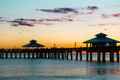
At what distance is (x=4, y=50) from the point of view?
150750 millimetres

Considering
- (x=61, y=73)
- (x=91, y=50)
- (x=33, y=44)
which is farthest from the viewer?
(x=33, y=44)

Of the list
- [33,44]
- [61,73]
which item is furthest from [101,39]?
[61,73]

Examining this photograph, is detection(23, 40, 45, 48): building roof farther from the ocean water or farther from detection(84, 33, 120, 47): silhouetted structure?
the ocean water

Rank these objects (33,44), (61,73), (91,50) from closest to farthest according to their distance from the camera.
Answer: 1. (61,73)
2. (91,50)
3. (33,44)

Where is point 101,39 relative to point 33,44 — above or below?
above

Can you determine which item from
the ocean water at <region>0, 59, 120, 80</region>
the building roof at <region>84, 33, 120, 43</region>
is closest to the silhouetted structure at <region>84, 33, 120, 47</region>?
the building roof at <region>84, 33, 120, 43</region>

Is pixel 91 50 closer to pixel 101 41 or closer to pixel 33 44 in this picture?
pixel 101 41

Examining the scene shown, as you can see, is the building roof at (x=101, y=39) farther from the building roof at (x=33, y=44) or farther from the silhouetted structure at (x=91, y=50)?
the building roof at (x=33, y=44)

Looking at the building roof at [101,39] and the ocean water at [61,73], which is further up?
the building roof at [101,39]

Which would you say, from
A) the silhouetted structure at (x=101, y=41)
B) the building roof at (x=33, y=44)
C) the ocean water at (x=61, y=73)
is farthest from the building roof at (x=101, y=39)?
the building roof at (x=33, y=44)

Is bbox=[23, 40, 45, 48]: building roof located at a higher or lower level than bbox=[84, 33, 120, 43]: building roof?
lower

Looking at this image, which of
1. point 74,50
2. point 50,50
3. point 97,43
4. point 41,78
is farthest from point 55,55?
point 41,78

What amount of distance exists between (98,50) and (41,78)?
50226mm

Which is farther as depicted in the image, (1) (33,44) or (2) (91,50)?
(1) (33,44)
